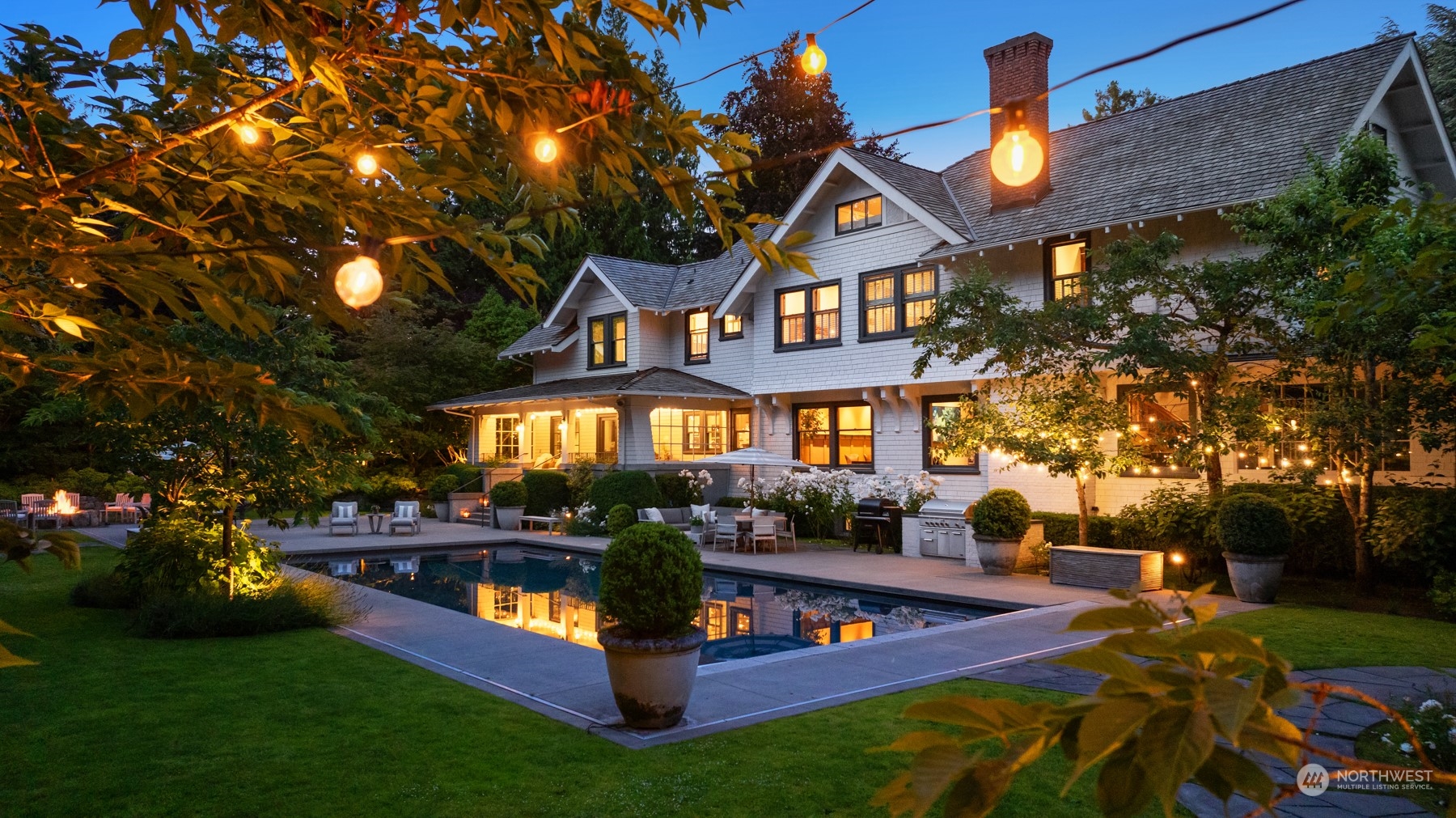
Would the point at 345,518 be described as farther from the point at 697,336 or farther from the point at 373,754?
the point at 373,754

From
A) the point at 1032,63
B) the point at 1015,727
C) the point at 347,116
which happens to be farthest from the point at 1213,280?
the point at 1015,727

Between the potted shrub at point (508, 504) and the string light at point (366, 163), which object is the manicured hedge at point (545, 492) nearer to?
the potted shrub at point (508, 504)

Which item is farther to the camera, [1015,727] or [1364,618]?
Result: [1364,618]

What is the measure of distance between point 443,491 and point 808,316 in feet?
45.9

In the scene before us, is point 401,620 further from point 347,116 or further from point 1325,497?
point 1325,497

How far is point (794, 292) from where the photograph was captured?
2536 centimetres

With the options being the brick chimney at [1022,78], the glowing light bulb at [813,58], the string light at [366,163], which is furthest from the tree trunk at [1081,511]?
the string light at [366,163]

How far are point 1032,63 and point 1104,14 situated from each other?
15.8 metres

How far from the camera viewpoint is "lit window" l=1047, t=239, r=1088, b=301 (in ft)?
63.2

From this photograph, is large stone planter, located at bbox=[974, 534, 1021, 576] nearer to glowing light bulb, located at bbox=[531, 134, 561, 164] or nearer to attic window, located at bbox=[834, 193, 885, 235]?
attic window, located at bbox=[834, 193, 885, 235]

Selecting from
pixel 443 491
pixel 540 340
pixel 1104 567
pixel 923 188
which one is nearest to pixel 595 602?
pixel 1104 567

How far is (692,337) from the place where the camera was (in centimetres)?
2981

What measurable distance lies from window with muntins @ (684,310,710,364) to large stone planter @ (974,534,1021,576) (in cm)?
1421

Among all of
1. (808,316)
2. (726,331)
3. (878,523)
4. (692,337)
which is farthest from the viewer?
(692,337)
